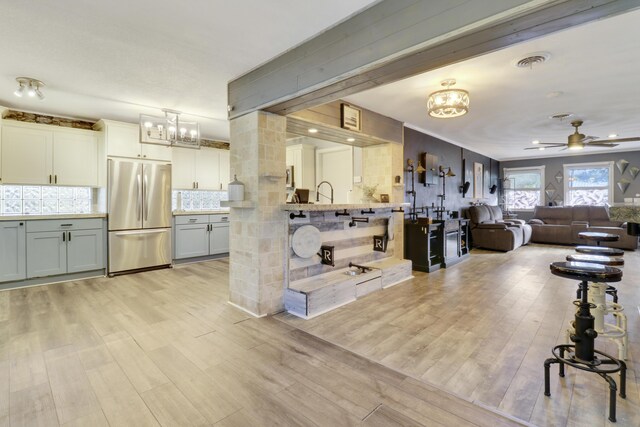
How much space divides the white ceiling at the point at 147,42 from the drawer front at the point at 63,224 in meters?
1.70

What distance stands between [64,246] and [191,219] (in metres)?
1.96

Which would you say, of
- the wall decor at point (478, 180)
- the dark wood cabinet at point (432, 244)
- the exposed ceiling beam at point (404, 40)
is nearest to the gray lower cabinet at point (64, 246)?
the exposed ceiling beam at point (404, 40)

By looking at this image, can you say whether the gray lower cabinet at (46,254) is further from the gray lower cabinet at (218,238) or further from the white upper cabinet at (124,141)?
the gray lower cabinet at (218,238)

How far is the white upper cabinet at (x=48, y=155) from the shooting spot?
172 inches

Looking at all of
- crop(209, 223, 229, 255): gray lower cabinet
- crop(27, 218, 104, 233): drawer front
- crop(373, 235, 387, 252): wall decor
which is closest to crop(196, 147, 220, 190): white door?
crop(209, 223, 229, 255): gray lower cabinet

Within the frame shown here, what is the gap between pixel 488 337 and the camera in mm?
2740

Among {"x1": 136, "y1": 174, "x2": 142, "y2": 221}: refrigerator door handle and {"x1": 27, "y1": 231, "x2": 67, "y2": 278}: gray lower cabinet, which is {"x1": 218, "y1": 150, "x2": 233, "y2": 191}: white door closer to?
{"x1": 136, "y1": 174, "x2": 142, "y2": 221}: refrigerator door handle

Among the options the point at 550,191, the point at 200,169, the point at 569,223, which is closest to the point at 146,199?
the point at 200,169

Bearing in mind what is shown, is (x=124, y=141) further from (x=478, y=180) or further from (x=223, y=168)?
(x=478, y=180)

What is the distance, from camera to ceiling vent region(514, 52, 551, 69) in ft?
9.29

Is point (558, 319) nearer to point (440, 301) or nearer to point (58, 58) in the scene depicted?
point (440, 301)

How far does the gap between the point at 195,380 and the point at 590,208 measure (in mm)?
10289

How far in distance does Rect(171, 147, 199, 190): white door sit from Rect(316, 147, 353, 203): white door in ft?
8.56

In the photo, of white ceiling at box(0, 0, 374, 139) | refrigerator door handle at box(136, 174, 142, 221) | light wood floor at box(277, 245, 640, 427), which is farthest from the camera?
refrigerator door handle at box(136, 174, 142, 221)
